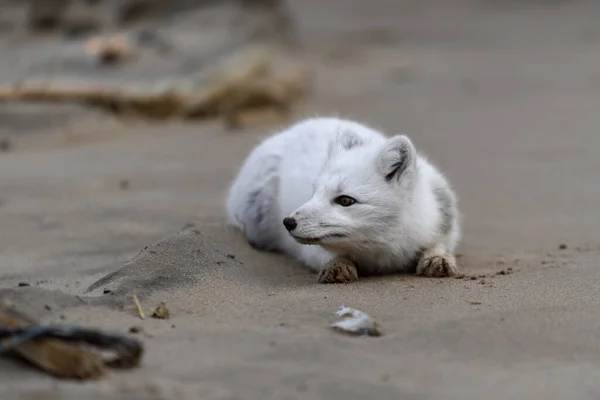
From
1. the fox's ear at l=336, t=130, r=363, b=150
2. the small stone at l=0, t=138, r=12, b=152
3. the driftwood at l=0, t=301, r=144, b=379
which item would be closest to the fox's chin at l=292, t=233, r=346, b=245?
the fox's ear at l=336, t=130, r=363, b=150

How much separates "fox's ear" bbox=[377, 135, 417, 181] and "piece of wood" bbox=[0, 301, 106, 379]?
207 centimetres

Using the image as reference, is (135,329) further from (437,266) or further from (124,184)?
(124,184)

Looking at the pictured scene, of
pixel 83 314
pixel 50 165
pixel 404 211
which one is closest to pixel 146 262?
pixel 83 314

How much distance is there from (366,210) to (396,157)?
295 millimetres

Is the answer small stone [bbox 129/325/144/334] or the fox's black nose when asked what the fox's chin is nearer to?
the fox's black nose

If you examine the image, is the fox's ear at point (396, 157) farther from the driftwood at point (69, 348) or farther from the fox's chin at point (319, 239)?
the driftwood at point (69, 348)

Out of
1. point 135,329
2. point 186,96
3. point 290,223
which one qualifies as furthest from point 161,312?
point 186,96

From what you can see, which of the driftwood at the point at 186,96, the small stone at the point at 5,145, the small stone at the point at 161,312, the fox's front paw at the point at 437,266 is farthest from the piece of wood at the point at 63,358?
the driftwood at the point at 186,96

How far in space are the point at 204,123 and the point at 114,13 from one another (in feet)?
13.8

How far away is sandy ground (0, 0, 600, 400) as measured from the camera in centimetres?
317

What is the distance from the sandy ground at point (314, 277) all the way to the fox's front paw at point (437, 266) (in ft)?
0.26

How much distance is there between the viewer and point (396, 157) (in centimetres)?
474

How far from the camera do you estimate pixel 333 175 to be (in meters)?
4.79

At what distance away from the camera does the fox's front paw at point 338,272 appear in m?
4.62
